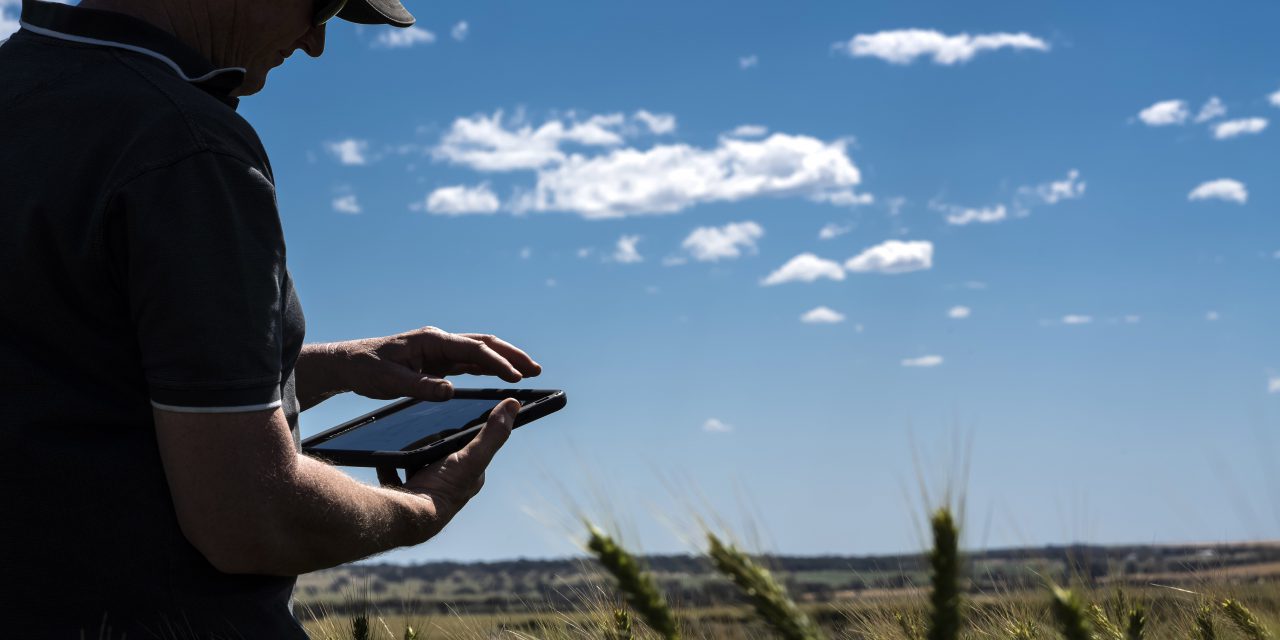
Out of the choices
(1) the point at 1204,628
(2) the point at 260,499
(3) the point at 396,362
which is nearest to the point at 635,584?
(2) the point at 260,499

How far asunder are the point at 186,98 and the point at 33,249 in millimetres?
402

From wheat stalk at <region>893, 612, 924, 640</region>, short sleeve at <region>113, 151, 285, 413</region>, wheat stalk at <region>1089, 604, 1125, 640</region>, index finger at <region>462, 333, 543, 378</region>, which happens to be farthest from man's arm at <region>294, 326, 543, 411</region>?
wheat stalk at <region>1089, 604, 1125, 640</region>

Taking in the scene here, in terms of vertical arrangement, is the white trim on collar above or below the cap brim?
below

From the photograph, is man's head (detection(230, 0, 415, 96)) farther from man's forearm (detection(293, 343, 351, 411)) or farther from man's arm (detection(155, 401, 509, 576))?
man's arm (detection(155, 401, 509, 576))

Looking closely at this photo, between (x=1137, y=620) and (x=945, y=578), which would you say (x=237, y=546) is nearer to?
(x=945, y=578)

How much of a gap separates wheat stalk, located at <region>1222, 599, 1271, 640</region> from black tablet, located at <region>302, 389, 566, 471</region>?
2499 mm

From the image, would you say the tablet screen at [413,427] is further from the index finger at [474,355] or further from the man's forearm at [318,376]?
the man's forearm at [318,376]

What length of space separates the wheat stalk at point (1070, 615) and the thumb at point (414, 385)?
5.12 ft

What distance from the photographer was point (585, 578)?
3307 mm

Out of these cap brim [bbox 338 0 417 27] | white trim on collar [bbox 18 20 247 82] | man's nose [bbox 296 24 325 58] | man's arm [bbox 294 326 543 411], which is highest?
cap brim [bbox 338 0 417 27]

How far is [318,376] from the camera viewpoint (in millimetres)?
3428

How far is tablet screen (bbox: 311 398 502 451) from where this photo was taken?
8.84 feet

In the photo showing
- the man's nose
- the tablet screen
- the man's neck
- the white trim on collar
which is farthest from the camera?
the man's nose

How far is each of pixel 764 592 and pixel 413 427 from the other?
3.97 ft
